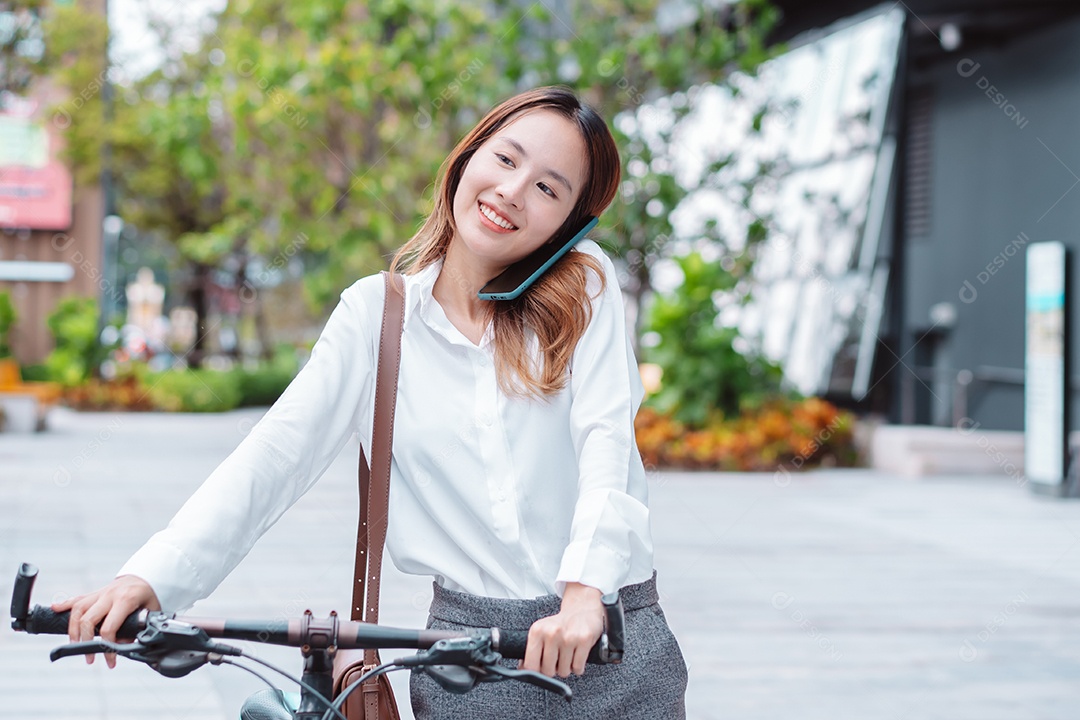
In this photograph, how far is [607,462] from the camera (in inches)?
68.4

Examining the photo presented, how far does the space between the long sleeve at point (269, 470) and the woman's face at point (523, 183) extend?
22cm

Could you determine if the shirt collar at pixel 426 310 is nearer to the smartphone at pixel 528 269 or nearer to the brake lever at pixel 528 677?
the smartphone at pixel 528 269

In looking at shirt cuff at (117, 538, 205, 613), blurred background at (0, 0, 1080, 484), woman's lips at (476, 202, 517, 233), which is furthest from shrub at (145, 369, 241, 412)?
shirt cuff at (117, 538, 205, 613)

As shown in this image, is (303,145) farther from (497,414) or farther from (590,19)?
(497,414)

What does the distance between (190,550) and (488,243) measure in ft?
1.99

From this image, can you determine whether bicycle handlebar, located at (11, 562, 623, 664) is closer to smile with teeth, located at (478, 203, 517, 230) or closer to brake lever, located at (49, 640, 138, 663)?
brake lever, located at (49, 640, 138, 663)

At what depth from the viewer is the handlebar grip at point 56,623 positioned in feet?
4.87

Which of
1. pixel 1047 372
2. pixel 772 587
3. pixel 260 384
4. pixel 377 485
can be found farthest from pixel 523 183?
pixel 260 384

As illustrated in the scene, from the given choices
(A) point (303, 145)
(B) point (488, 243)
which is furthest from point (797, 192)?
(B) point (488, 243)

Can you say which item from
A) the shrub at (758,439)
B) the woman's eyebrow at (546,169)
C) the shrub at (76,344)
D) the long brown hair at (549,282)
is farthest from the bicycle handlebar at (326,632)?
the shrub at (76,344)

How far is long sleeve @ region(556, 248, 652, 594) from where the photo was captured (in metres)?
1.64

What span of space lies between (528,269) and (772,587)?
5.78 m

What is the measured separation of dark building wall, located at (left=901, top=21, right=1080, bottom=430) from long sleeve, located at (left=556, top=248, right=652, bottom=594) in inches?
541

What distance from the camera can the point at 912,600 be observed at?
7094mm
